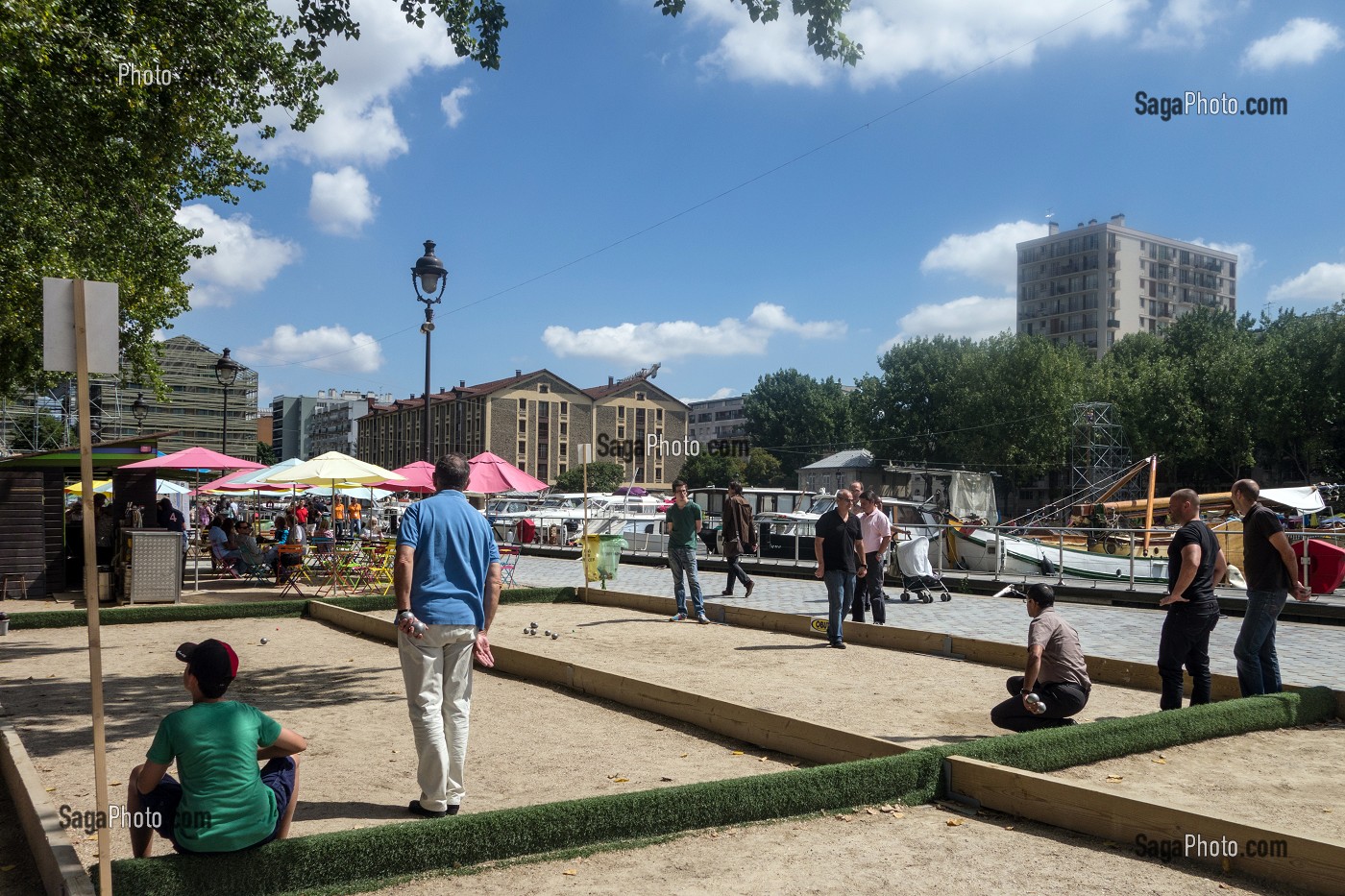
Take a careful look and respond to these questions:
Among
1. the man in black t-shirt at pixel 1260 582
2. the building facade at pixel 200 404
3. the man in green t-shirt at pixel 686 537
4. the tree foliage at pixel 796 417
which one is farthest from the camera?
the building facade at pixel 200 404

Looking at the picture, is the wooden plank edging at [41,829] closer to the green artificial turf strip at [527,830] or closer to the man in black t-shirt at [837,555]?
the green artificial turf strip at [527,830]

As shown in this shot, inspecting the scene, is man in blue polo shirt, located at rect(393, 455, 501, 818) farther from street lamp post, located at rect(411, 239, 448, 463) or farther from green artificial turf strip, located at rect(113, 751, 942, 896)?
street lamp post, located at rect(411, 239, 448, 463)

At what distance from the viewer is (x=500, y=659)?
10297 millimetres

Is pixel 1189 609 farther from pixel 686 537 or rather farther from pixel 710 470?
pixel 710 470

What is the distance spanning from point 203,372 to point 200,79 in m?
115

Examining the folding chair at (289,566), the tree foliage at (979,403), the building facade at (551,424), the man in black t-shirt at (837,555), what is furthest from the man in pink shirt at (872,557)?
the building facade at (551,424)

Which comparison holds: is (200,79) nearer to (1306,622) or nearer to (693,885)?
(693,885)

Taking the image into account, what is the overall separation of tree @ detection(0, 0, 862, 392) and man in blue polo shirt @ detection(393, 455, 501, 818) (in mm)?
5559

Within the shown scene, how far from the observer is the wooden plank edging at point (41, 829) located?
4004 mm

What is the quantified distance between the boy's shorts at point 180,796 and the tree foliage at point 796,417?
315ft

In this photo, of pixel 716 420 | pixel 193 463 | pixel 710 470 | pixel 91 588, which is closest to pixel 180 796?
pixel 91 588

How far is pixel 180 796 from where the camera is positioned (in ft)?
13.4

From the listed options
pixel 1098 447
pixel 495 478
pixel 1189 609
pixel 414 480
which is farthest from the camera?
pixel 1098 447

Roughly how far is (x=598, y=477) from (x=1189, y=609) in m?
98.5
